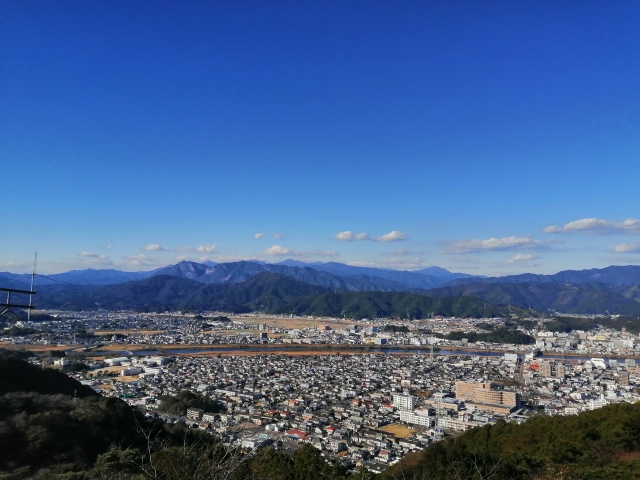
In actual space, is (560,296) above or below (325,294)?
above

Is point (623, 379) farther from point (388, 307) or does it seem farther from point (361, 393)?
point (388, 307)

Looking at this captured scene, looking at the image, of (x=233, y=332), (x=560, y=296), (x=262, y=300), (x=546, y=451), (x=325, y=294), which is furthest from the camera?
(x=560, y=296)

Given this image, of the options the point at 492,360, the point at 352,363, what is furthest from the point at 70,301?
the point at 492,360

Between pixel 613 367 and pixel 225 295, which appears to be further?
pixel 225 295

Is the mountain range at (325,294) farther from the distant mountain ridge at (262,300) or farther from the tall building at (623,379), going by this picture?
the tall building at (623,379)

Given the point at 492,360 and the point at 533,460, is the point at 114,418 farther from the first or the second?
the point at 492,360

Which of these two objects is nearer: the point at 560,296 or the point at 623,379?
the point at 623,379

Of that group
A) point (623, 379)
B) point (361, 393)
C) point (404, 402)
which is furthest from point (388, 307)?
point (404, 402)
